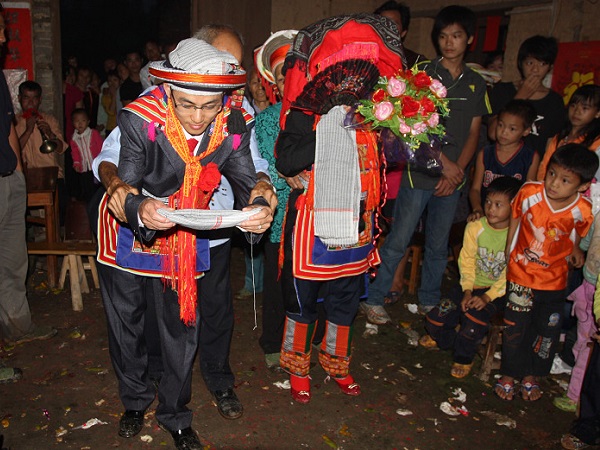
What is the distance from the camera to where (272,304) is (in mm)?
4039

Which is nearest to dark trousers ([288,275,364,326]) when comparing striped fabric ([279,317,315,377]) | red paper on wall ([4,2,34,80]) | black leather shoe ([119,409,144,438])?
striped fabric ([279,317,315,377])

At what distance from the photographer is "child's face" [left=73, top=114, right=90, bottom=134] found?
730 centimetres

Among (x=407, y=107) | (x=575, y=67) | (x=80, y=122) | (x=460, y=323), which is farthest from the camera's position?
(x=80, y=122)

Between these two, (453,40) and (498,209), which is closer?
(498,209)

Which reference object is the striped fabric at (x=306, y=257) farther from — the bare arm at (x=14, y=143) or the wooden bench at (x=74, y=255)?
the wooden bench at (x=74, y=255)

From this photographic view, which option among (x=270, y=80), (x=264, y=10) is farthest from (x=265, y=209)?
(x=264, y=10)

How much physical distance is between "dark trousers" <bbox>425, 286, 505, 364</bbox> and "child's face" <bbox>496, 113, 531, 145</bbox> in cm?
139

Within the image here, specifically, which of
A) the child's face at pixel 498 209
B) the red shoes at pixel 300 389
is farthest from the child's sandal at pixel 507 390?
the red shoes at pixel 300 389

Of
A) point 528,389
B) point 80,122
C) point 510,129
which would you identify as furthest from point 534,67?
point 80,122

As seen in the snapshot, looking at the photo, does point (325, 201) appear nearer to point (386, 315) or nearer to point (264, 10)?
point (386, 315)

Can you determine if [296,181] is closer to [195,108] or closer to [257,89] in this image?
[195,108]

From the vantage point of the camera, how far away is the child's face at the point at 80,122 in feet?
24.0

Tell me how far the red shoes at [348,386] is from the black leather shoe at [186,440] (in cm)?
113

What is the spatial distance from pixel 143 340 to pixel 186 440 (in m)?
0.64
